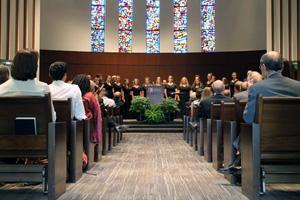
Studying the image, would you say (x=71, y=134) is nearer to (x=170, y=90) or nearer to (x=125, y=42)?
(x=170, y=90)

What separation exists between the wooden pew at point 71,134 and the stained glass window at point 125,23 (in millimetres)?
12471

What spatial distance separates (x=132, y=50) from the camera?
1691cm

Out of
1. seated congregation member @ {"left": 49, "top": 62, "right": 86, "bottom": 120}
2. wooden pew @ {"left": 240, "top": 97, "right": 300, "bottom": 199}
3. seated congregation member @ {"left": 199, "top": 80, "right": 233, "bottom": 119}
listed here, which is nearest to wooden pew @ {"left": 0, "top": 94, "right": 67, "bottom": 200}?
seated congregation member @ {"left": 49, "top": 62, "right": 86, "bottom": 120}

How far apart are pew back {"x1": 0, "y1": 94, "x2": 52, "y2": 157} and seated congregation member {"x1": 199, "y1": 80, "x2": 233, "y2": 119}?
10.9 ft

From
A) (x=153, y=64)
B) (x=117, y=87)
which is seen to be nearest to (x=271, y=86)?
(x=117, y=87)

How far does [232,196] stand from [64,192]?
1.47 m

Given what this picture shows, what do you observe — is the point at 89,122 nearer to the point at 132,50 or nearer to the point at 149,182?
the point at 149,182

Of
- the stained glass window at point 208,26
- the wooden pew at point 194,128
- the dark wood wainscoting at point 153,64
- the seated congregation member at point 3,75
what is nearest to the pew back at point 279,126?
the seated congregation member at point 3,75

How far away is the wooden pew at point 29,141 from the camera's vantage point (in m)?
3.38

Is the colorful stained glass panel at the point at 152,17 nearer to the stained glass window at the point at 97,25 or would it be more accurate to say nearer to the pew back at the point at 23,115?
the stained glass window at the point at 97,25

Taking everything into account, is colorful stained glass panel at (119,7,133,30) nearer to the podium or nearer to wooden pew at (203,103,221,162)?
the podium

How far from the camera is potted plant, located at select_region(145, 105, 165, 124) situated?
12.9 metres

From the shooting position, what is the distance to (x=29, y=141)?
134 inches

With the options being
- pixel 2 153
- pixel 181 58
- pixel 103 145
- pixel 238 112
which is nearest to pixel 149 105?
pixel 181 58
